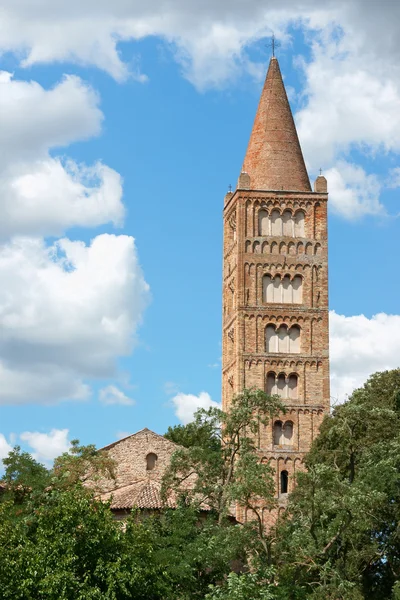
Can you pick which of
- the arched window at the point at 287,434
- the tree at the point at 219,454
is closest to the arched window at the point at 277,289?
the arched window at the point at 287,434

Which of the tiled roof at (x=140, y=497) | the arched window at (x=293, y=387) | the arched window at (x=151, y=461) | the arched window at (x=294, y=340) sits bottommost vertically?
the tiled roof at (x=140, y=497)

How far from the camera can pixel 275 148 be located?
2379 inches

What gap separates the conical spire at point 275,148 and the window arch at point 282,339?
276 inches

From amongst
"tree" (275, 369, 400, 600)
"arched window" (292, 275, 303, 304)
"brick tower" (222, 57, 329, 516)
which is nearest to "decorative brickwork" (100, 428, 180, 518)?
"tree" (275, 369, 400, 600)

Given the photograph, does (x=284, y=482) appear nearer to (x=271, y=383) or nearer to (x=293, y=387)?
(x=293, y=387)

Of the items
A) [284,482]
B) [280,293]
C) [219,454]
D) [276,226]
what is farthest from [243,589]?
[276,226]

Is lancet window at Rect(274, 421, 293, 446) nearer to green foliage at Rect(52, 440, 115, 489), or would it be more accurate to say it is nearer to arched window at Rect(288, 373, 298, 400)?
arched window at Rect(288, 373, 298, 400)

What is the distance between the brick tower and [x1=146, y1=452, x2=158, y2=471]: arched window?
971 centimetres

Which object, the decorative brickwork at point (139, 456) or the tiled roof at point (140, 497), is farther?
the decorative brickwork at point (139, 456)

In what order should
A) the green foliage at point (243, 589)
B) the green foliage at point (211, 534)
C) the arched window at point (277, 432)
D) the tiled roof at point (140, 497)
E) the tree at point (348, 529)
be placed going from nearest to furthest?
the green foliage at point (211, 534), the green foliage at point (243, 589), the tree at point (348, 529), the tiled roof at point (140, 497), the arched window at point (277, 432)

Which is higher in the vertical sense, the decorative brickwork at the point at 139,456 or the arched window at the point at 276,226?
the arched window at the point at 276,226

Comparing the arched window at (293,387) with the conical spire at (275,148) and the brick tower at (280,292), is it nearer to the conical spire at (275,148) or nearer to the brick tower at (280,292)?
the brick tower at (280,292)

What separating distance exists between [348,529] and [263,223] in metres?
27.8

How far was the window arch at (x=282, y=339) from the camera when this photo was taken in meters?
58.1
